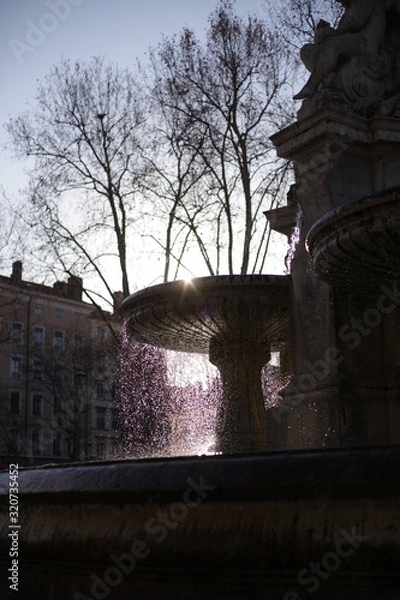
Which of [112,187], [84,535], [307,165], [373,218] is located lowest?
[84,535]

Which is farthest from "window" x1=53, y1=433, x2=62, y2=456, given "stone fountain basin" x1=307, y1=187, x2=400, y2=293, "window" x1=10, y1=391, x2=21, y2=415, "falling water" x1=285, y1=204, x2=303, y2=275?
"stone fountain basin" x1=307, y1=187, x2=400, y2=293

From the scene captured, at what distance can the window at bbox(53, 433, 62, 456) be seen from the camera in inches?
2083

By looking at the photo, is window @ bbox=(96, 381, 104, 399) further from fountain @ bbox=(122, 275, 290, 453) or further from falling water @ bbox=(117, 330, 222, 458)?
fountain @ bbox=(122, 275, 290, 453)

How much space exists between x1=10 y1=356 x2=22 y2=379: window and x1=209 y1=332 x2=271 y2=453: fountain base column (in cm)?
4608

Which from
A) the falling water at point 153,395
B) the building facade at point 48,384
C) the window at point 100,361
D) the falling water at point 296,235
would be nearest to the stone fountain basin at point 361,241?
the falling water at point 296,235

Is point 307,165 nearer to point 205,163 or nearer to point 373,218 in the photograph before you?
point 373,218

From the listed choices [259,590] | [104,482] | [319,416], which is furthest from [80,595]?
[319,416]

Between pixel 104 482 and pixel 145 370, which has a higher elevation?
pixel 145 370

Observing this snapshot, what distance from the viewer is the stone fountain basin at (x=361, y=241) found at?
446 cm

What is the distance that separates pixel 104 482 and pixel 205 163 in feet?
59.0

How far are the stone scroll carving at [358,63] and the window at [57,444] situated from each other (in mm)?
48473

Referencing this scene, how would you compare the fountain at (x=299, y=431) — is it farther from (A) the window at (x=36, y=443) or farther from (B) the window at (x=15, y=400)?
(B) the window at (x=15, y=400)

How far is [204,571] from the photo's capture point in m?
2.32

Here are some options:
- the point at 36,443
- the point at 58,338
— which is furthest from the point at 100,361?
the point at 58,338
